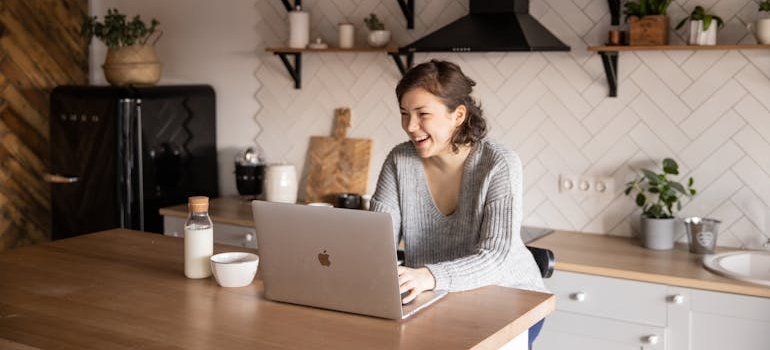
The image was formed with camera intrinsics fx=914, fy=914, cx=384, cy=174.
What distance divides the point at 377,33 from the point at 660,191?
55.1 inches

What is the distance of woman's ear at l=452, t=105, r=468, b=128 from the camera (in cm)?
263

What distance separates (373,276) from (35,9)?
11.0ft

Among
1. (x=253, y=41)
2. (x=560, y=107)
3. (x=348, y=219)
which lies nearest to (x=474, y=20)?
(x=560, y=107)

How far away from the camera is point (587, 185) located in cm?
370

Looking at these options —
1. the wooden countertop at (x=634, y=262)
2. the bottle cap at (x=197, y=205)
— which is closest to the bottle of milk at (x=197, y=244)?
the bottle cap at (x=197, y=205)

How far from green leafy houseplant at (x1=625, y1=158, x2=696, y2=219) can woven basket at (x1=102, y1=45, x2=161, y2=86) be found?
7.87 ft

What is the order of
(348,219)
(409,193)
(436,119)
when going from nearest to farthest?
(348,219) → (436,119) → (409,193)

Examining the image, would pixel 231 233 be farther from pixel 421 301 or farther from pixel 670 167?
pixel 421 301

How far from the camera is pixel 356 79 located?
14.0 ft

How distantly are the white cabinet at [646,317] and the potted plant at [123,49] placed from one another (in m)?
2.34

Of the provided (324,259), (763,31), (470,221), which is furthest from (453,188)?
(763,31)

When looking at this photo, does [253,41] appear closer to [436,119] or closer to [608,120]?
[608,120]

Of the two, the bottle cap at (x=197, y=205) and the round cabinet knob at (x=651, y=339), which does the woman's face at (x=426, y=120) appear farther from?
the round cabinet knob at (x=651, y=339)

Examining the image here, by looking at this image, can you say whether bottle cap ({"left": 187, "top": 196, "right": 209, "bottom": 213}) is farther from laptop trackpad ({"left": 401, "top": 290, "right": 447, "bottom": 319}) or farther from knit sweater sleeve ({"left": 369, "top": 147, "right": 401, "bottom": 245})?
laptop trackpad ({"left": 401, "top": 290, "right": 447, "bottom": 319})
